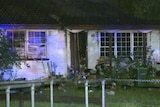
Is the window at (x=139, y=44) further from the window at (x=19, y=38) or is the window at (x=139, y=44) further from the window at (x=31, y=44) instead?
the window at (x=19, y=38)

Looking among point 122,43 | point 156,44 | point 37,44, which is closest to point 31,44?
point 37,44

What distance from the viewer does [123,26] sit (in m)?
21.6

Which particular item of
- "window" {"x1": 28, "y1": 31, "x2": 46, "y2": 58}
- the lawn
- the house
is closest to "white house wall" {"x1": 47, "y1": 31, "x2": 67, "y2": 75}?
the house

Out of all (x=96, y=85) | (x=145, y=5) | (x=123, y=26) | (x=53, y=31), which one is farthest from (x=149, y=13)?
(x=53, y=31)

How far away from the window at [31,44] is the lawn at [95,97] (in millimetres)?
3512

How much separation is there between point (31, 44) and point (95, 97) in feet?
40.1

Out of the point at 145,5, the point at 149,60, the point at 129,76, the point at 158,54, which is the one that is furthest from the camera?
the point at 158,54

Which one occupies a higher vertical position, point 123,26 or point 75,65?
point 123,26

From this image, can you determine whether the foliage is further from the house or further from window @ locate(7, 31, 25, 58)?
window @ locate(7, 31, 25, 58)

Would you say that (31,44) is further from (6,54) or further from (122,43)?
(6,54)

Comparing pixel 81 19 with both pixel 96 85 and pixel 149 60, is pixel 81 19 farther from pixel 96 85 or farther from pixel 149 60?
pixel 96 85

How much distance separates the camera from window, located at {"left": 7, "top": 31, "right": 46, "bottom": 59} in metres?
21.4

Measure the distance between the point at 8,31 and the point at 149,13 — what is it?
7939 millimetres

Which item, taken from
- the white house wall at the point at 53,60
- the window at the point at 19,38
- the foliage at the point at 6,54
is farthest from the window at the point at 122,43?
the foliage at the point at 6,54
